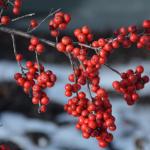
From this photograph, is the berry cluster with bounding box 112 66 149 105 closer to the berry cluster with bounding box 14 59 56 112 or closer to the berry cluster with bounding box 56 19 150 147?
the berry cluster with bounding box 56 19 150 147

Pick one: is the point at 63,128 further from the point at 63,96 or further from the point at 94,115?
the point at 94,115

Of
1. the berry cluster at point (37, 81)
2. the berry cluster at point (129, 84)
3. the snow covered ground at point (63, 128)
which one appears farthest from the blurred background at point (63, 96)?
the berry cluster at point (129, 84)

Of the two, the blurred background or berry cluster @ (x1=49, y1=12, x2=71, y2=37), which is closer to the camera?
berry cluster @ (x1=49, y1=12, x2=71, y2=37)

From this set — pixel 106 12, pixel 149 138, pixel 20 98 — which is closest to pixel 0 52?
pixel 20 98

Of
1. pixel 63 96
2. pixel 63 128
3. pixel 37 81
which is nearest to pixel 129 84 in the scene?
pixel 37 81

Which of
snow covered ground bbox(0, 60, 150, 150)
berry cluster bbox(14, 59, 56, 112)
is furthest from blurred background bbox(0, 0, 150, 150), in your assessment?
berry cluster bbox(14, 59, 56, 112)

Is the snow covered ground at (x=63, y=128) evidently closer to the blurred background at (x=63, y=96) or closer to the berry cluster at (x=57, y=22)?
the blurred background at (x=63, y=96)

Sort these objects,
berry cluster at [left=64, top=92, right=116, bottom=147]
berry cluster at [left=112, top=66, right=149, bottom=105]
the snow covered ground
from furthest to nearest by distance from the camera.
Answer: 1. the snow covered ground
2. berry cluster at [left=112, top=66, right=149, bottom=105]
3. berry cluster at [left=64, top=92, right=116, bottom=147]
